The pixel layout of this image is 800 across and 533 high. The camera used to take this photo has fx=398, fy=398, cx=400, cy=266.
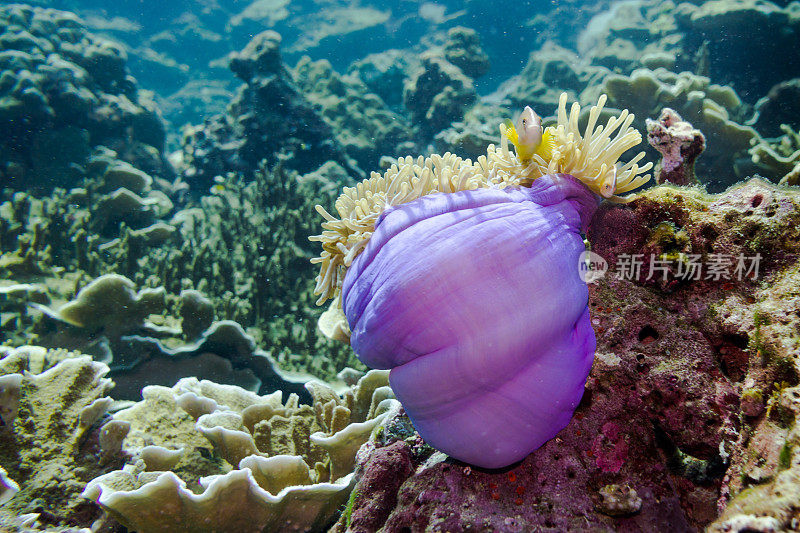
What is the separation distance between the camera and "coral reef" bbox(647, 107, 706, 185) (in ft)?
7.16

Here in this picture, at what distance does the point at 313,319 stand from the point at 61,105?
24.8 feet

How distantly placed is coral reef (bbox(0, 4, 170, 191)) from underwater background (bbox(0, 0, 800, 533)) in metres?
0.05

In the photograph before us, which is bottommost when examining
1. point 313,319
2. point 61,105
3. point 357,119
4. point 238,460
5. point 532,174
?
point 313,319

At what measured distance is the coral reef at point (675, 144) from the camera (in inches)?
86.0

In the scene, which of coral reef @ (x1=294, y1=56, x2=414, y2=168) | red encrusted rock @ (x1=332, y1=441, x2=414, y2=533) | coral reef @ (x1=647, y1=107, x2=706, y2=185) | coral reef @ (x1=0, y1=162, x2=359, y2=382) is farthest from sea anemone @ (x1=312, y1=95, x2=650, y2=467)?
coral reef @ (x1=294, y1=56, x2=414, y2=168)

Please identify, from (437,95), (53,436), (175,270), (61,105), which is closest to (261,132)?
(61,105)

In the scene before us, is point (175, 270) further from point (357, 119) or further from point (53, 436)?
point (357, 119)

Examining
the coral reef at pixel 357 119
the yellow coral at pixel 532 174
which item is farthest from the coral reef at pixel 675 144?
the coral reef at pixel 357 119

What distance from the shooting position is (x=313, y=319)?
4781mm

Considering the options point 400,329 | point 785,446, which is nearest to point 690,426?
point 785,446

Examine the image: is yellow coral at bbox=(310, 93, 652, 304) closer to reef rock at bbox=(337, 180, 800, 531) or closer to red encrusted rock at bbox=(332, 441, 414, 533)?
reef rock at bbox=(337, 180, 800, 531)

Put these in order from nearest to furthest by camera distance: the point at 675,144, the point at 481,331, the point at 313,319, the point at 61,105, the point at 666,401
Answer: the point at 481,331 < the point at 666,401 < the point at 675,144 < the point at 313,319 < the point at 61,105

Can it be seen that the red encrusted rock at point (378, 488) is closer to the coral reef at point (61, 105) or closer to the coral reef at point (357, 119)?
the coral reef at point (61, 105)

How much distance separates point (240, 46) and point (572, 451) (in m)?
30.3
